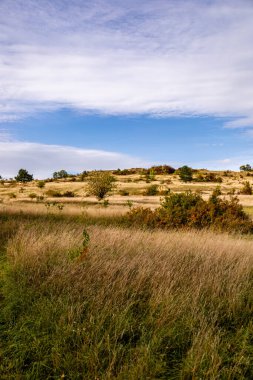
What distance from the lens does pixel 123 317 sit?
15.0ft

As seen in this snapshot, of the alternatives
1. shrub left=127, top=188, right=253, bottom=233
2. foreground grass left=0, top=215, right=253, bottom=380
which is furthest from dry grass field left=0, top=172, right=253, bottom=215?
foreground grass left=0, top=215, right=253, bottom=380

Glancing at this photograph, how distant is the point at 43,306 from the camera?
195 inches

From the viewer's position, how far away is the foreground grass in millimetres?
3830

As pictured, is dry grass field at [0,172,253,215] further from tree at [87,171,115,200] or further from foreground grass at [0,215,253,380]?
foreground grass at [0,215,253,380]

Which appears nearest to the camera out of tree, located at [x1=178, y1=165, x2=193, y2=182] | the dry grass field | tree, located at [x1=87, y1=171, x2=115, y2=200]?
the dry grass field

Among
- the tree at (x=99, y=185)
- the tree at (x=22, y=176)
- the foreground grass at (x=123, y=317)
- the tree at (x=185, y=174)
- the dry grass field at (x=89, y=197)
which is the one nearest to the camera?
the foreground grass at (x=123, y=317)

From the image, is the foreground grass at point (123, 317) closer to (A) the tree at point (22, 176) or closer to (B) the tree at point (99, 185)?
(B) the tree at point (99, 185)

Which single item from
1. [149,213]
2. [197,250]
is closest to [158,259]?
[197,250]

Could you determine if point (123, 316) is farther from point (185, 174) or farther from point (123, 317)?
point (185, 174)

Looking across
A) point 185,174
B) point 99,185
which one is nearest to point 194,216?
point 99,185

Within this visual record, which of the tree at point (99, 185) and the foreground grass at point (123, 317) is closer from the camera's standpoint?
the foreground grass at point (123, 317)

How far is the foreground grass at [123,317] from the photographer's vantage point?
383cm

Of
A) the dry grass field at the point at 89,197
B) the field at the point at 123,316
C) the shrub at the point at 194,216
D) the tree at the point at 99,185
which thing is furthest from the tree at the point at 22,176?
the field at the point at 123,316

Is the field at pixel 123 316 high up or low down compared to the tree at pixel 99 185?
down
